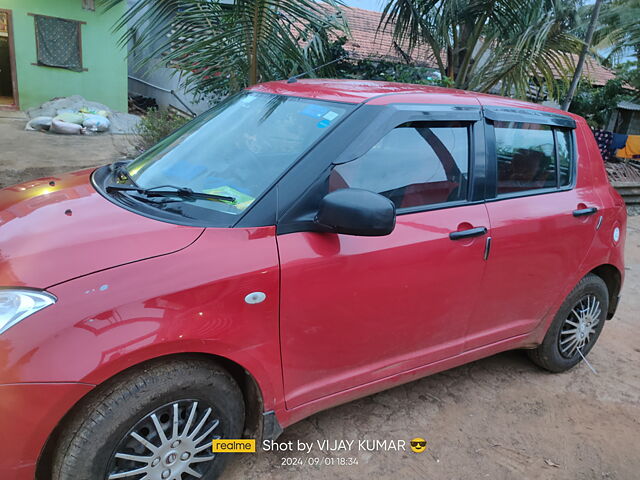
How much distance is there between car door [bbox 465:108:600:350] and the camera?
2.83m

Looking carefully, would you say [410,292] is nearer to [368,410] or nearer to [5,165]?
[368,410]

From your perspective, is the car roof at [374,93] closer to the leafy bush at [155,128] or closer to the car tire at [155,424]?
the car tire at [155,424]

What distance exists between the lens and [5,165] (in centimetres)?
736

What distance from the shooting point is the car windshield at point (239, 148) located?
2.30m

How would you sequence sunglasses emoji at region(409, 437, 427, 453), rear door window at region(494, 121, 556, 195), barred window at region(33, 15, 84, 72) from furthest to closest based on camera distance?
1. barred window at region(33, 15, 84, 72)
2. rear door window at region(494, 121, 556, 195)
3. sunglasses emoji at region(409, 437, 427, 453)

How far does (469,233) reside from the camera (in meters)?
2.64

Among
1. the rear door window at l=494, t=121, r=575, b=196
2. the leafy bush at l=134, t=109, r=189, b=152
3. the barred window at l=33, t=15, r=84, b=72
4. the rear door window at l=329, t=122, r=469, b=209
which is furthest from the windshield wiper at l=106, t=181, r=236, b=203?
the barred window at l=33, t=15, r=84, b=72

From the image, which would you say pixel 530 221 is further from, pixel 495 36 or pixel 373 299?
pixel 495 36

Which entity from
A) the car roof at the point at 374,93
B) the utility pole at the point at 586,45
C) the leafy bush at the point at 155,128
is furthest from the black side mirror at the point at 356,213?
the utility pole at the point at 586,45

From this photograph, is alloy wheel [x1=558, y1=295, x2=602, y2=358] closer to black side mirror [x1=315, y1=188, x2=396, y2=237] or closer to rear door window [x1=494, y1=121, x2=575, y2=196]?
rear door window [x1=494, y1=121, x2=575, y2=196]

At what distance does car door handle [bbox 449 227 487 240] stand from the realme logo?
1.38 meters

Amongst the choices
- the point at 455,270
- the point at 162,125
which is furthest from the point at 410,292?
the point at 162,125

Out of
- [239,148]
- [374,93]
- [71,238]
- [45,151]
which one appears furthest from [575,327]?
[45,151]

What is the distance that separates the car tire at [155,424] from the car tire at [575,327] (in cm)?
226
